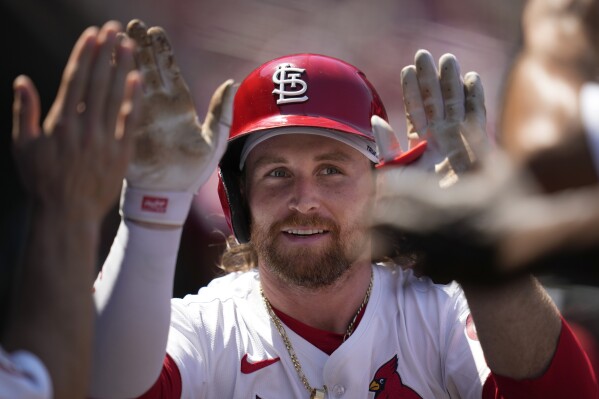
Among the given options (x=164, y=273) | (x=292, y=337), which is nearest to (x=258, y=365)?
(x=292, y=337)

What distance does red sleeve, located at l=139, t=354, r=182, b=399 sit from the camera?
2.17m

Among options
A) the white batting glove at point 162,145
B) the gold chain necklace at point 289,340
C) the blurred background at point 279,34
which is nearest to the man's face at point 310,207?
the gold chain necklace at point 289,340

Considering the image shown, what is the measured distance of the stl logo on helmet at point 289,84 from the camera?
2.82 m

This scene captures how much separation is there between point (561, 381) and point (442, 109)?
858 millimetres

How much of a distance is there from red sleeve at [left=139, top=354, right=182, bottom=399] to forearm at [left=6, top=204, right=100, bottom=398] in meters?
0.57

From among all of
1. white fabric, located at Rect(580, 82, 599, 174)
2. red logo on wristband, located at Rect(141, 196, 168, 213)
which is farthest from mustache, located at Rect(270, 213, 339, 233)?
white fabric, located at Rect(580, 82, 599, 174)

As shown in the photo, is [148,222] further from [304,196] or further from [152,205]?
[304,196]

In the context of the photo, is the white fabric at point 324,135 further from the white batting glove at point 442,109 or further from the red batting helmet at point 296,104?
the white batting glove at point 442,109

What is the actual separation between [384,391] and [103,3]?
15.0ft

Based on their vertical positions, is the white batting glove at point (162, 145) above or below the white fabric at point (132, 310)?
above

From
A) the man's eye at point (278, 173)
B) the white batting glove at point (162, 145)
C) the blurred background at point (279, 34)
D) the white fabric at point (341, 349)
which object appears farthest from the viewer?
the blurred background at point (279, 34)

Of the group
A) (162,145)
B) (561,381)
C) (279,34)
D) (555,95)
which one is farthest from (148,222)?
(279,34)

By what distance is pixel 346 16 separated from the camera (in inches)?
275

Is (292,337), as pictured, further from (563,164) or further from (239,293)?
(563,164)
